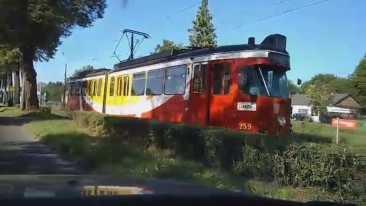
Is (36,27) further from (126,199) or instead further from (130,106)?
(126,199)

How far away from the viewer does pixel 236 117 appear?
16297 mm

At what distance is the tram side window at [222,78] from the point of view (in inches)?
658

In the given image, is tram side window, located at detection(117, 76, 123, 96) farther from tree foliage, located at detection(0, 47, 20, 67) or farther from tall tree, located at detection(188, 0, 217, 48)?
tall tree, located at detection(188, 0, 217, 48)

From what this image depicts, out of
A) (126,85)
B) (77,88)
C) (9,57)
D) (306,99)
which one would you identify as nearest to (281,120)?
(126,85)

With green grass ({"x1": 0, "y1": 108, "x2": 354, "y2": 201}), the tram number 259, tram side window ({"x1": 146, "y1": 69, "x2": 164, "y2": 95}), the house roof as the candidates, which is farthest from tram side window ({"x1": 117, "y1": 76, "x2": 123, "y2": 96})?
the house roof

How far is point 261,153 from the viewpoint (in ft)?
34.4

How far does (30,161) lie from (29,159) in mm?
431

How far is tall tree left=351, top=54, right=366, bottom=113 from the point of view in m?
103

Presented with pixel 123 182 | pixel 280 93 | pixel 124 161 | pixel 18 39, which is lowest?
pixel 124 161

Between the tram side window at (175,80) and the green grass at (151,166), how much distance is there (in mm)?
3288

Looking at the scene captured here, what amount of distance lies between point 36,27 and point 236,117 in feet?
71.6

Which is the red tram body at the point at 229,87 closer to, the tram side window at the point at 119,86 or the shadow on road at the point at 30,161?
the shadow on road at the point at 30,161

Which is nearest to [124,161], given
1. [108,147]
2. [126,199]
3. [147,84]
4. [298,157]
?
[108,147]

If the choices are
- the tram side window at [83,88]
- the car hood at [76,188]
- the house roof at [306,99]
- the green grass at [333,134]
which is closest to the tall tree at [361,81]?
the house roof at [306,99]
